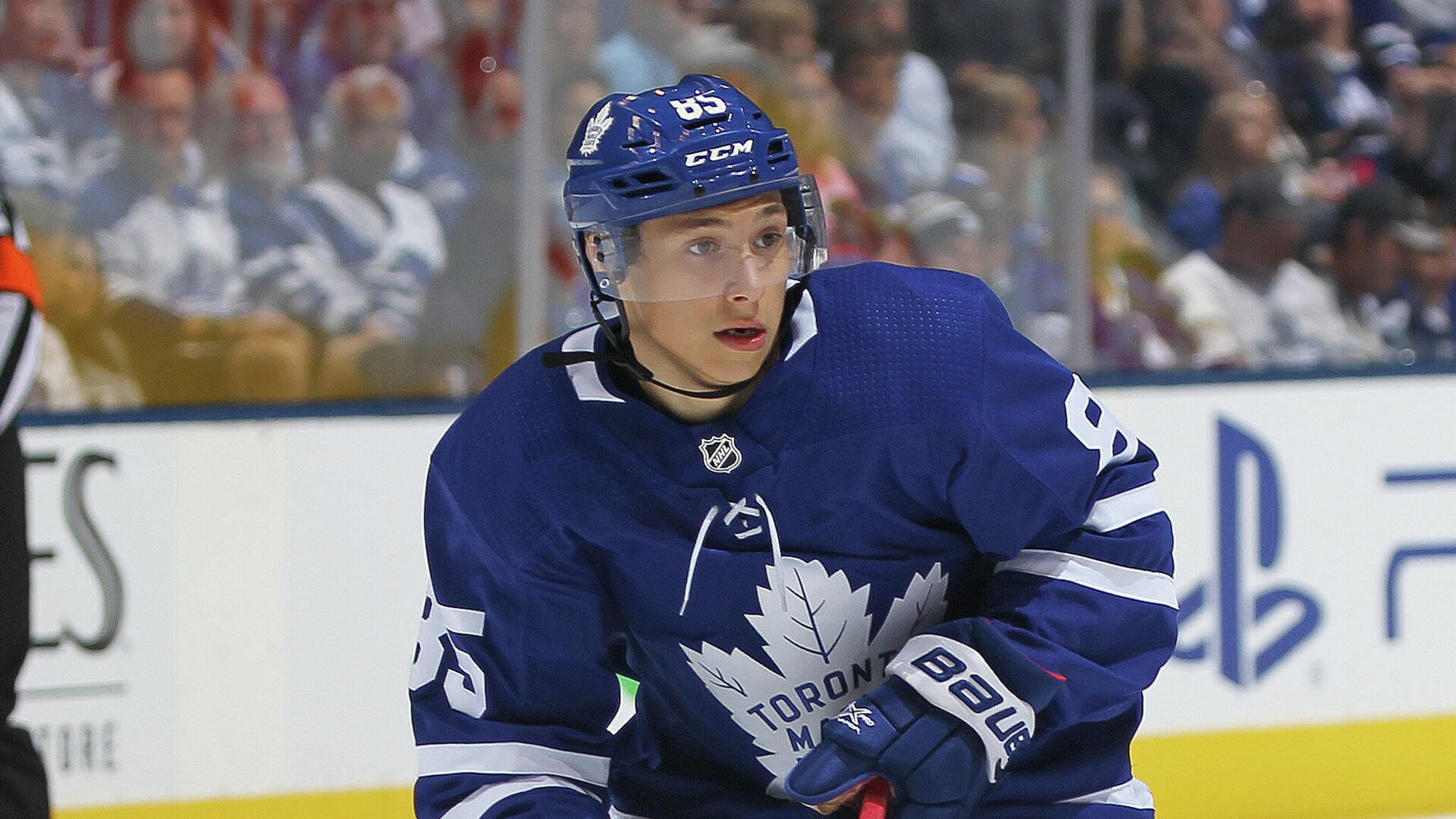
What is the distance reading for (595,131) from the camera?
1.60m

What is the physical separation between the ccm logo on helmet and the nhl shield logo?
0.23 meters

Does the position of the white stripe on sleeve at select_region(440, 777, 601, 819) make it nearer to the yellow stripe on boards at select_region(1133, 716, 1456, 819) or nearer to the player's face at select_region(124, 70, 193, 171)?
the player's face at select_region(124, 70, 193, 171)

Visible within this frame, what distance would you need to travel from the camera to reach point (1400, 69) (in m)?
3.61

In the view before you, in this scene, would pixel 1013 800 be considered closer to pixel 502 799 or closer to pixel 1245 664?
pixel 502 799

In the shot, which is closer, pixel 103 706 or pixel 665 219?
pixel 665 219

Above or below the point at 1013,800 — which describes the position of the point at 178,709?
below

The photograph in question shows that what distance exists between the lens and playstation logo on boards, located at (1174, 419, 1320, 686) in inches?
130

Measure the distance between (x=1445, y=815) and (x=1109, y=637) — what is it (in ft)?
7.03

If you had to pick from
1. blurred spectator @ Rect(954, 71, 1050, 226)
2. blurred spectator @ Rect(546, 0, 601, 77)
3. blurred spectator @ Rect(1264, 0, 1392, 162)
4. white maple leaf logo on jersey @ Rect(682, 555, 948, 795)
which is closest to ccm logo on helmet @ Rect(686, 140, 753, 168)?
white maple leaf logo on jersey @ Rect(682, 555, 948, 795)

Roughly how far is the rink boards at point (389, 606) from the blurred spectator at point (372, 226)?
5.7 inches

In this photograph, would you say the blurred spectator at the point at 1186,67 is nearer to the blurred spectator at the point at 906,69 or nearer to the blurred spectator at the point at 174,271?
the blurred spectator at the point at 906,69

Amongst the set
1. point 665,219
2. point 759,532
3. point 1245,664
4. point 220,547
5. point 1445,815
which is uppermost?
point 665,219

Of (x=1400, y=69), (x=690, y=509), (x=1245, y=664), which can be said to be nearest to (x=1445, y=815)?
(x=1245, y=664)

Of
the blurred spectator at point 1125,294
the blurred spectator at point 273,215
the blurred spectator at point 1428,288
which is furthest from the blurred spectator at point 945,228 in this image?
the blurred spectator at point 273,215
